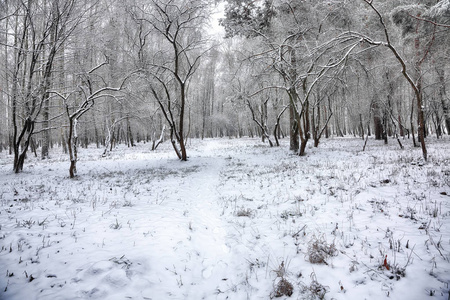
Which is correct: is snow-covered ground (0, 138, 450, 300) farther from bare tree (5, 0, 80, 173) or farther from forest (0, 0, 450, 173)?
bare tree (5, 0, 80, 173)

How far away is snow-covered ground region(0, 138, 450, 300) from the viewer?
2490mm

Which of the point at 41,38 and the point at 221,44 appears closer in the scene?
the point at 41,38

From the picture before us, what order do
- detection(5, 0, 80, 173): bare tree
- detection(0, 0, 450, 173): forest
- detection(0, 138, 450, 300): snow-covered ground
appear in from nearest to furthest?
1. detection(0, 138, 450, 300): snow-covered ground
2. detection(0, 0, 450, 173): forest
3. detection(5, 0, 80, 173): bare tree

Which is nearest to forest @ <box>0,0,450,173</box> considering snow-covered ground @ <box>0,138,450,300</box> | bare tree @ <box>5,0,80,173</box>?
bare tree @ <box>5,0,80,173</box>

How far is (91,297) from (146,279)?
0.62 m

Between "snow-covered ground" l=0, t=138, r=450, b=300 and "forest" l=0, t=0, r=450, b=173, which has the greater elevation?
"forest" l=0, t=0, r=450, b=173

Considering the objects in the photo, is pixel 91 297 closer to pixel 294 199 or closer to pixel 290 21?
pixel 294 199

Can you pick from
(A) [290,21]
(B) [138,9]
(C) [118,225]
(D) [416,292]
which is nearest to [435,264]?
(D) [416,292]

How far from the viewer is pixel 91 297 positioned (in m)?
2.34

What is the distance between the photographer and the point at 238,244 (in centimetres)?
368

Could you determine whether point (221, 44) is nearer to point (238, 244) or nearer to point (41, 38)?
point (41, 38)

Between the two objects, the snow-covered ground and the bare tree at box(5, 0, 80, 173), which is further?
the bare tree at box(5, 0, 80, 173)

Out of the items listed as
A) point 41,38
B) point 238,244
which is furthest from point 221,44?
point 238,244

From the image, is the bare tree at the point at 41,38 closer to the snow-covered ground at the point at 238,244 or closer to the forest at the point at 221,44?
the forest at the point at 221,44
